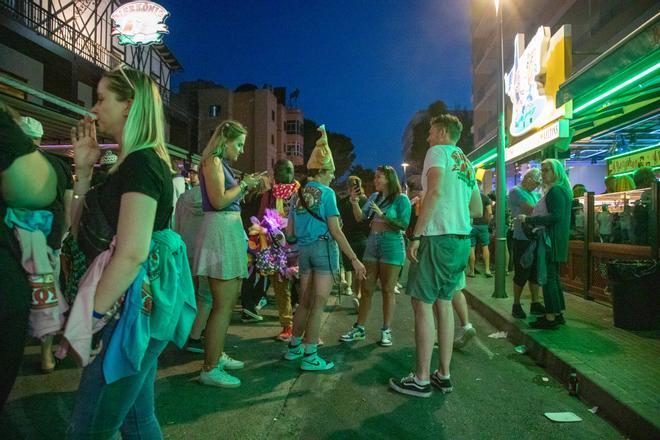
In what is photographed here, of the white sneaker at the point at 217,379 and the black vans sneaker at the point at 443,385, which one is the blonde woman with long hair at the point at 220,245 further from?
the black vans sneaker at the point at 443,385

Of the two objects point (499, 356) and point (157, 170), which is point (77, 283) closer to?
point (157, 170)

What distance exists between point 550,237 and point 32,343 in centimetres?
605

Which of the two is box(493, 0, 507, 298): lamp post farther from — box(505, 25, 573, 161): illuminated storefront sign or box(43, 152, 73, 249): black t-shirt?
box(43, 152, 73, 249): black t-shirt

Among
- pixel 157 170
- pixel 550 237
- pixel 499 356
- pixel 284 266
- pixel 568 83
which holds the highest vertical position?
pixel 568 83

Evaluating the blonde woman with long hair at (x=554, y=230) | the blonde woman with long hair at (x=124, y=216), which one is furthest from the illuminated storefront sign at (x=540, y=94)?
the blonde woman with long hair at (x=124, y=216)

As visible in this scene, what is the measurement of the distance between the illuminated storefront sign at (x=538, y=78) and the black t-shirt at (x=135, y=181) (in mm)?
8834

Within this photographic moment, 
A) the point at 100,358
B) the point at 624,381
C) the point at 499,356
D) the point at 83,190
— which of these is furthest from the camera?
the point at 499,356

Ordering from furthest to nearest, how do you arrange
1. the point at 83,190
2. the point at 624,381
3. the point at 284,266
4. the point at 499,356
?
the point at 284,266
the point at 499,356
the point at 624,381
the point at 83,190

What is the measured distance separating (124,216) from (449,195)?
110 inches

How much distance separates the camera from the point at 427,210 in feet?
12.5

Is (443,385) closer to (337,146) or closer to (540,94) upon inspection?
(540,94)

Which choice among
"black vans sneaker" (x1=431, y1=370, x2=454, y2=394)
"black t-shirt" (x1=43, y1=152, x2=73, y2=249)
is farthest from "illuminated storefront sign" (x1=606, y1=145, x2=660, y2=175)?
"black t-shirt" (x1=43, y1=152, x2=73, y2=249)

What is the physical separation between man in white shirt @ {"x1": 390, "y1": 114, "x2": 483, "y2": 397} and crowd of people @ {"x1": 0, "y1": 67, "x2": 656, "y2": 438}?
1cm

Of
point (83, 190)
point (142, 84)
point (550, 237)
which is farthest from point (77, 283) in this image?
point (550, 237)
